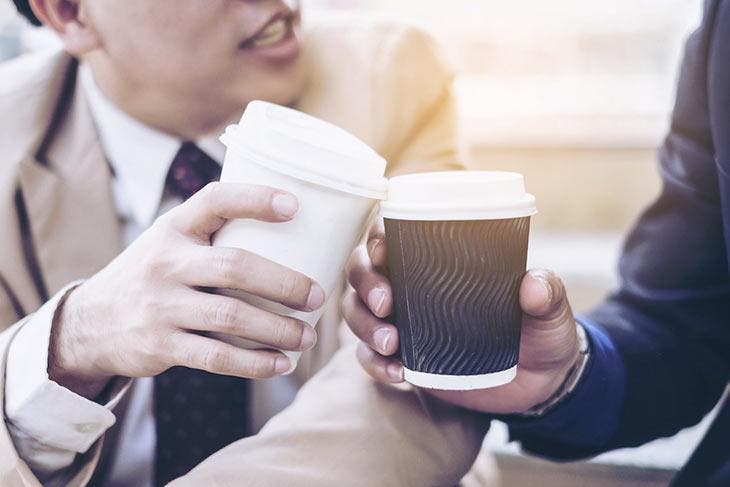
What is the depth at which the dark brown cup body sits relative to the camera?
611 millimetres

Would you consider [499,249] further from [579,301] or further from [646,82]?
[646,82]

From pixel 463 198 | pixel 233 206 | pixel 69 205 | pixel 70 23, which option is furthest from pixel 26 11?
pixel 463 198

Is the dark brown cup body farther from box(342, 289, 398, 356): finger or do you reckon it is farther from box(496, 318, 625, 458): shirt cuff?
box(496, 318, 625, 458): shirt cuff

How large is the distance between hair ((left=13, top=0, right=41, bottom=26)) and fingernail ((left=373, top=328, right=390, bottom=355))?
2.64 feet

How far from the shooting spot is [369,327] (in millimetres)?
725

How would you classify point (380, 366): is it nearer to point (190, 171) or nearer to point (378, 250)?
point (378, 250)

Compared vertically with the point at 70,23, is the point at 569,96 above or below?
below

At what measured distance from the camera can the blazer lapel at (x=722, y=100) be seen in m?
0.82

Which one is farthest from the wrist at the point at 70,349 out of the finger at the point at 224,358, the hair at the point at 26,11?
the hair at the point at 26,11

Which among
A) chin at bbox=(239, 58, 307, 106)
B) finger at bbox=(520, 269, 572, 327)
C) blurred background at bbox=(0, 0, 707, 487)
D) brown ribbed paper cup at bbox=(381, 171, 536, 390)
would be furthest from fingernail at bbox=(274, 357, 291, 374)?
blurred background at bbox=(0, 0, 707, 487)

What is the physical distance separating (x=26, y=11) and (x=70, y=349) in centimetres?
66

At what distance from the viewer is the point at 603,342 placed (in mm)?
874

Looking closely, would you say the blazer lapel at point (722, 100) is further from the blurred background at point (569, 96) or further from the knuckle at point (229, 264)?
the blurred background at point (569, 96)

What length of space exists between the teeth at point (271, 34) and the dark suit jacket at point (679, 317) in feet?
1.67
